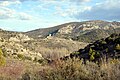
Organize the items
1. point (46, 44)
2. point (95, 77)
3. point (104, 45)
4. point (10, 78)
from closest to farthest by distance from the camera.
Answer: point (95, 77)
point (10, 78)
point (104, 45)
point (46, 44)

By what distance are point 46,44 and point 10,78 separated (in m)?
152

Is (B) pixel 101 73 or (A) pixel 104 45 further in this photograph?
(A) pixel 104 45

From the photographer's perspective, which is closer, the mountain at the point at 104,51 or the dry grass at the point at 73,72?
the dry grass at the point at 73,72

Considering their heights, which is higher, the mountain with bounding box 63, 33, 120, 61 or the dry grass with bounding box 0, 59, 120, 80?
the dry grass with bounding box 0, 59, 120, 80

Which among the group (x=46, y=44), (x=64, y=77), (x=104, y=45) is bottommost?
(x=46, y=44)

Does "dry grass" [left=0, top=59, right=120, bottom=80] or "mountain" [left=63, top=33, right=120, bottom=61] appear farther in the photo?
"mountain" [left=63, top=33, right=120, bottom=61]

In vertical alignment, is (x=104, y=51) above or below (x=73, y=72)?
below

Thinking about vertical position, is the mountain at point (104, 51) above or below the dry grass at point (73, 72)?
below

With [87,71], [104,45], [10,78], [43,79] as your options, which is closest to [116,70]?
[87,71]

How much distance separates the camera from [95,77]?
10.4 metres

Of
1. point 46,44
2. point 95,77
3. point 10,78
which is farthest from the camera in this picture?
point 46,44

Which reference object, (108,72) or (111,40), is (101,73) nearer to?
(108,72)

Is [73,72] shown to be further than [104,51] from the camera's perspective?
No

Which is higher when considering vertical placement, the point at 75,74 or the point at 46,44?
the point at 75,74
